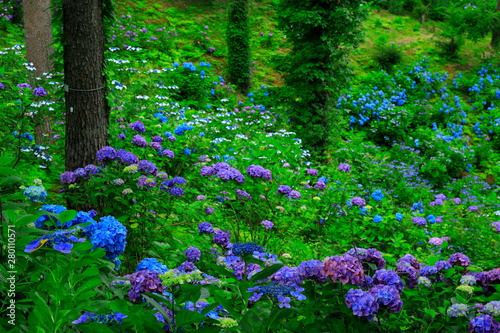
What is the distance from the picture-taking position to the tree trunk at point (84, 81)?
11.7ft

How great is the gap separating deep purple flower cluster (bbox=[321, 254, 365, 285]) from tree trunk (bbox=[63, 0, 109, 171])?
267cm

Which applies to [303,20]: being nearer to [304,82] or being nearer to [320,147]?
[304,82]

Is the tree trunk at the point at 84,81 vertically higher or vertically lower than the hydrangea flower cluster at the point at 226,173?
higher

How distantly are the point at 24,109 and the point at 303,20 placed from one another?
4.27 metres

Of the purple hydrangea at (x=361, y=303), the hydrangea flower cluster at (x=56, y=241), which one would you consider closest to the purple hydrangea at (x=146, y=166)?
the hydrangea flower cluster at (x=56, y=241)

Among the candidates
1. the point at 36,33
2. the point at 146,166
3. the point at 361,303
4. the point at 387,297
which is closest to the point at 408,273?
the point at 387,297

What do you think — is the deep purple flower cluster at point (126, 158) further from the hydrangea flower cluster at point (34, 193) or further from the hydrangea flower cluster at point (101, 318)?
the hydrangea flower cluster at point (101, 318)

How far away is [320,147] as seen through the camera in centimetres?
752

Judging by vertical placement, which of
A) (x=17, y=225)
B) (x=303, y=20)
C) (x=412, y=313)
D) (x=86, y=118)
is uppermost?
(x=303, y=20)

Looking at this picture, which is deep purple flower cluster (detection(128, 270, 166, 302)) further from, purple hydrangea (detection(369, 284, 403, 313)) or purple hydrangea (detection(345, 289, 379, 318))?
purple hydrangea (detection(369, 284, 403, 313))

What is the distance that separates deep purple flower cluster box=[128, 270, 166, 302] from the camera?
5.21 ft

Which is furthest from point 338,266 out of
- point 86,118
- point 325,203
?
point 325,203

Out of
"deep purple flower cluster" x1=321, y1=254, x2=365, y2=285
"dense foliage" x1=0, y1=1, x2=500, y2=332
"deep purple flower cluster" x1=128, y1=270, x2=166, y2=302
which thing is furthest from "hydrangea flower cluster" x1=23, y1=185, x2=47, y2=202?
"deep purple flower cluster" x1=321, y1=254, x2=365, y2=285

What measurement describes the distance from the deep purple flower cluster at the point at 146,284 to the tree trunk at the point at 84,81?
7.86 feet
